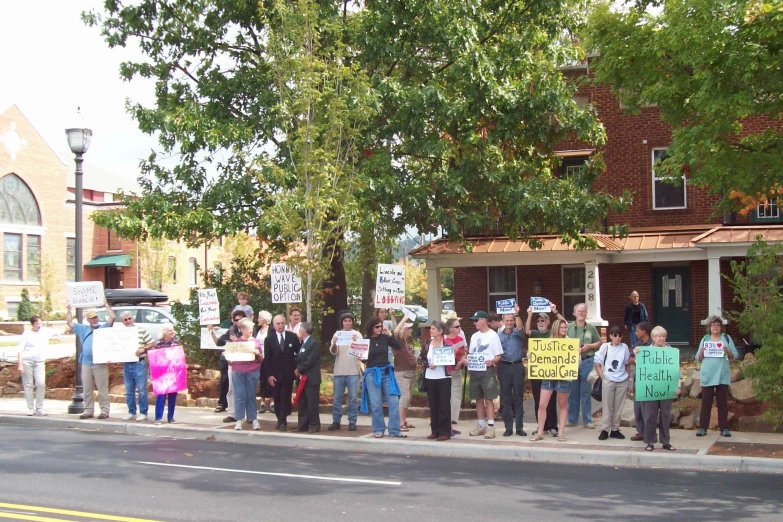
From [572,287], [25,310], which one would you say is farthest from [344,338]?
[25,310]

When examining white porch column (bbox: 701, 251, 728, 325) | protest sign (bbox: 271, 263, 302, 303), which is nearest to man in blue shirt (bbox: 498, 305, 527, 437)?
protest sign (bbox: 271, 263, 302, 303)

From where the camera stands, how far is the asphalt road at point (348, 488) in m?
8.23

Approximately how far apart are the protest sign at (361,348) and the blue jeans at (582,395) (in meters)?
3.37

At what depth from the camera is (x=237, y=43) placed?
751 inches

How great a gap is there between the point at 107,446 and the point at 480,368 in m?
5.63

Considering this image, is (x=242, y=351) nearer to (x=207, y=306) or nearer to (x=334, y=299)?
(x=207, y=306)

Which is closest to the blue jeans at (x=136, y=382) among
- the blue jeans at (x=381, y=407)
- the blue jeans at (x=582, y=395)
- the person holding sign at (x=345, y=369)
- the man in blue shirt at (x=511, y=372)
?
the person holding sign at (x=345, y=369)

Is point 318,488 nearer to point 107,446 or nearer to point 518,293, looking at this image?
Answer: point 107,446

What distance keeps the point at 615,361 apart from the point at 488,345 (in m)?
1.83

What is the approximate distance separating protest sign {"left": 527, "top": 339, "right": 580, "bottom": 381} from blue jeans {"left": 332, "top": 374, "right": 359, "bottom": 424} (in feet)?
9.38

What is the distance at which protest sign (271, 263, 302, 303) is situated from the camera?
1477cm

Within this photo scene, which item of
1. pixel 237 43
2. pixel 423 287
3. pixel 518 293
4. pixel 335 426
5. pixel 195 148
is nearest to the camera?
pixel 335 426

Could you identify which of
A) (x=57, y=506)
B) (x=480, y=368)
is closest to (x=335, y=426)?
(x=480, y=368)

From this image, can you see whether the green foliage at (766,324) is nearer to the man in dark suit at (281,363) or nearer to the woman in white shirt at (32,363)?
the man in dark suit at (281,363)
